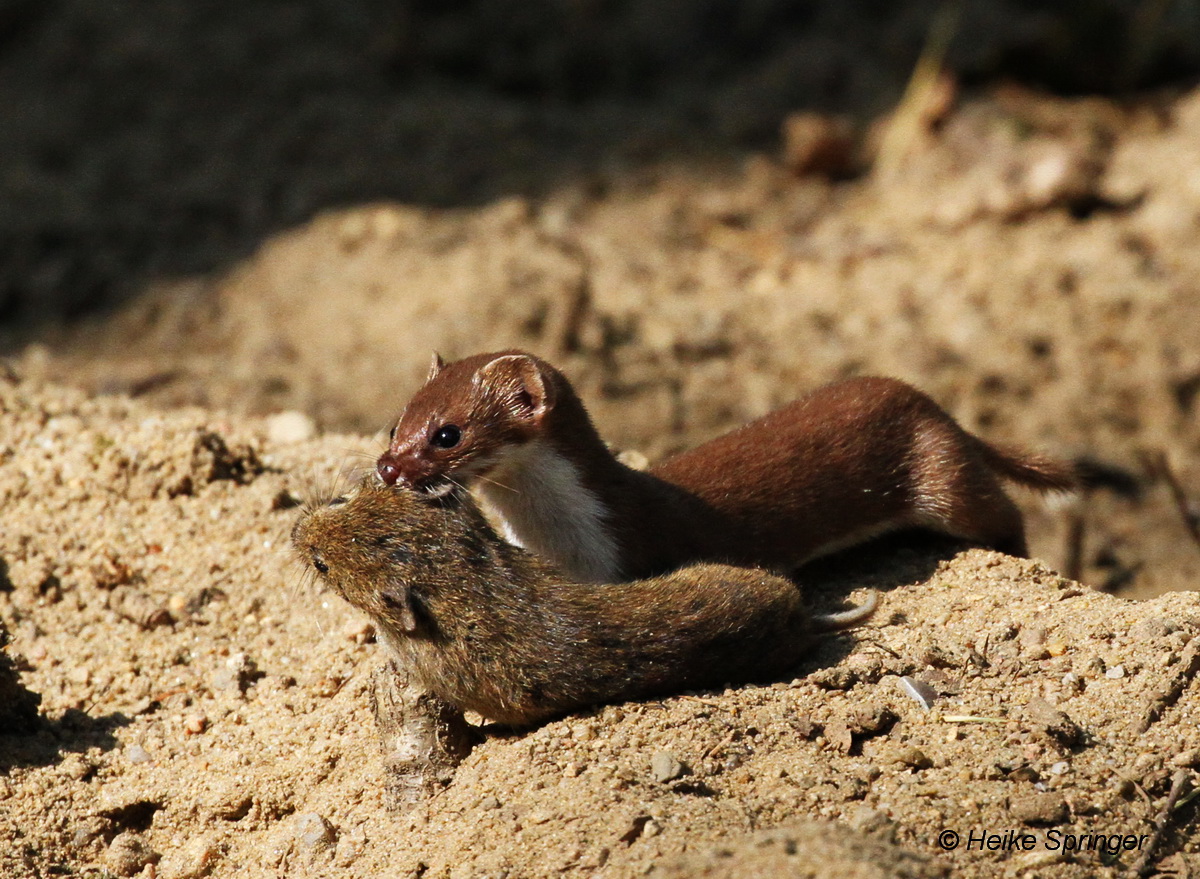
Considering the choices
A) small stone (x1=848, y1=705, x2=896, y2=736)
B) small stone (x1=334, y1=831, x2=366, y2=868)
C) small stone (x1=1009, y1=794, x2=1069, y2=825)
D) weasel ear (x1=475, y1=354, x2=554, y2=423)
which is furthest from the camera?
weasel ear (x1=475, y1=354, x2=554, y2=423)

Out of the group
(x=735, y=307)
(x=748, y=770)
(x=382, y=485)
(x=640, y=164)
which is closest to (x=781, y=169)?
(x=640, y=164)

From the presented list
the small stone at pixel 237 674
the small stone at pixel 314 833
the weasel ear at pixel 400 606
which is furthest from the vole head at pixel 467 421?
the small stone at pixel 314 833

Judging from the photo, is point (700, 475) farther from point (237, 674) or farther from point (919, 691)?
point (237, 674)

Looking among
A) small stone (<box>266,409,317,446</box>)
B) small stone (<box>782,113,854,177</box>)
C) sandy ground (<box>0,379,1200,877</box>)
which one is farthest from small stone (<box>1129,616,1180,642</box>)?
small stone (<box>782,113,854,177</box>)

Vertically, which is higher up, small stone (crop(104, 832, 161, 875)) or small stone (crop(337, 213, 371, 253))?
small stone (crop(337, 213, 371, 253))

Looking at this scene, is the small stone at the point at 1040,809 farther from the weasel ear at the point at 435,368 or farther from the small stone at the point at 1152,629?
the weasel ear at the point at 435,368

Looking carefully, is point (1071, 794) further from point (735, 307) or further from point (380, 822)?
point (735, 307)

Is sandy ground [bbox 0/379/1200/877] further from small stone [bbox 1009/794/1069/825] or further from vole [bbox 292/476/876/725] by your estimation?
vole [bbox 292/476/876/725]
